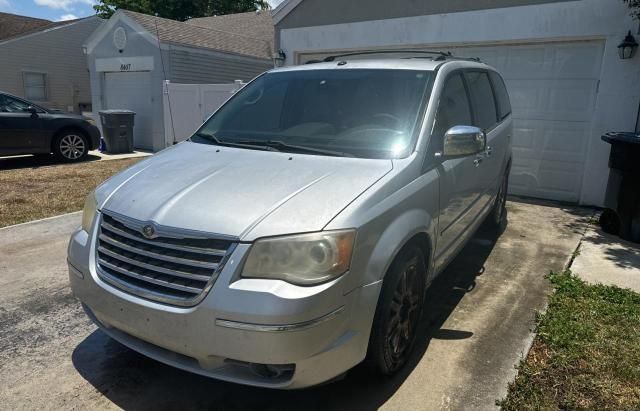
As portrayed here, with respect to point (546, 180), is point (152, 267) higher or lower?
higher

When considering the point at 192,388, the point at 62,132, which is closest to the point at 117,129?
the point at 62,132

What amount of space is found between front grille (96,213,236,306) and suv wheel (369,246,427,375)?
0.92m

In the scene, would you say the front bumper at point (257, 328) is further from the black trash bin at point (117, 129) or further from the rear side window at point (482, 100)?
the black trash bin at point (117, 129)

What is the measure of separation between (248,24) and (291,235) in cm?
2129

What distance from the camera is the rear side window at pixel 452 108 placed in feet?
11.1

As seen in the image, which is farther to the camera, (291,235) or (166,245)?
(166,245)

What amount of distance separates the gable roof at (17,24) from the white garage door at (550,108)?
22502 millimetres

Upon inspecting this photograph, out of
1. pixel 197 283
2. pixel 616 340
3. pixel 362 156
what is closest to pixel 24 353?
pixel 197 283

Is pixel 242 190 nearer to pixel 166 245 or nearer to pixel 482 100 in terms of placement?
pixel 166 245

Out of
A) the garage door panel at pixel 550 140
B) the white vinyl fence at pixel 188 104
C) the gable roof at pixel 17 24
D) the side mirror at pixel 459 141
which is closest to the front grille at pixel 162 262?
the side mirror at pixel 459 141

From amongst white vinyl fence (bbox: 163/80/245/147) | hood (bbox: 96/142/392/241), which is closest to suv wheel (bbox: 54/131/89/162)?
white vinyl fence (bbox: 163/80/245/147)

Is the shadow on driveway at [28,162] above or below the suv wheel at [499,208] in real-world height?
below

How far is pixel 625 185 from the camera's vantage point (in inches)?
225

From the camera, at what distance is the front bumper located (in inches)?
85.2
